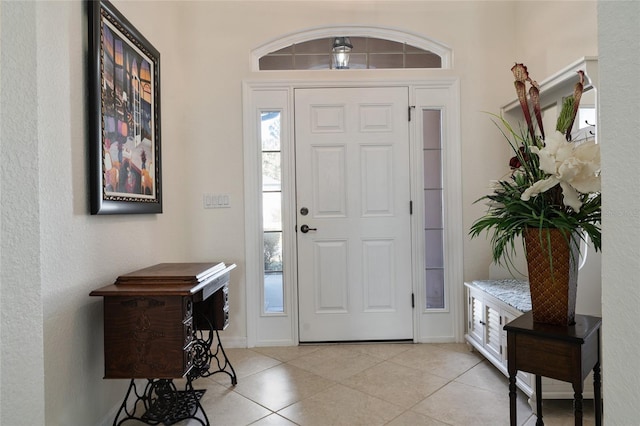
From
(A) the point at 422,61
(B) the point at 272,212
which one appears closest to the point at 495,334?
(B) the point at 272,212

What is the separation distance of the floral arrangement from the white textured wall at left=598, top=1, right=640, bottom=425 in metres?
0.53

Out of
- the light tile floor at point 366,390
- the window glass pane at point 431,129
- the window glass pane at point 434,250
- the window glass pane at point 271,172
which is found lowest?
the light tile floor at point 366,390

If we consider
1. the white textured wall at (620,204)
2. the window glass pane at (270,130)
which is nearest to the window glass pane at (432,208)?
the window glass pane at (270,130)

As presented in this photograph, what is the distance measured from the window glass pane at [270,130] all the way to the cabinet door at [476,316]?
1887 mm

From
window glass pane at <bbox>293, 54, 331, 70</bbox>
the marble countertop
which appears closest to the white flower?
the marble countertop

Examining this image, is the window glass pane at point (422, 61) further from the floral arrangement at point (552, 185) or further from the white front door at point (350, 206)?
the floral arrangement at point (552, 185)

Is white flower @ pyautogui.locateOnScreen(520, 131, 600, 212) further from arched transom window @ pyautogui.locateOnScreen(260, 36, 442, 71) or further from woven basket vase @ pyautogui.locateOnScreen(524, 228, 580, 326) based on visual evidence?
arched transom window @ pyautogui.locateOnScreen(260, 36, 442, 71)

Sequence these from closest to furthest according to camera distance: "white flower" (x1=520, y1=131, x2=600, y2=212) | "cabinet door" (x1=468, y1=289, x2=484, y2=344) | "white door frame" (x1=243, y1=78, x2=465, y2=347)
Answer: "white flower" (x1=520, y1=131, x2=600, y2=212), "cabinet door" (x1=468, y1=289, x2=484, y2=344), "white door frame" (x1=243, y1=78, x2=465, y2=347)

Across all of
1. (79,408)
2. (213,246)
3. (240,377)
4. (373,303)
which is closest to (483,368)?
(373,303)

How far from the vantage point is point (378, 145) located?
10.8 ft

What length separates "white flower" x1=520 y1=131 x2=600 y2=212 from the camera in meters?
1.29

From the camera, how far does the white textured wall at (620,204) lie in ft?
2.45

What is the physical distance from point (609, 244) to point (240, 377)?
239cm

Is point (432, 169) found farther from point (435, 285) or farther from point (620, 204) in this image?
point (620, 204)
